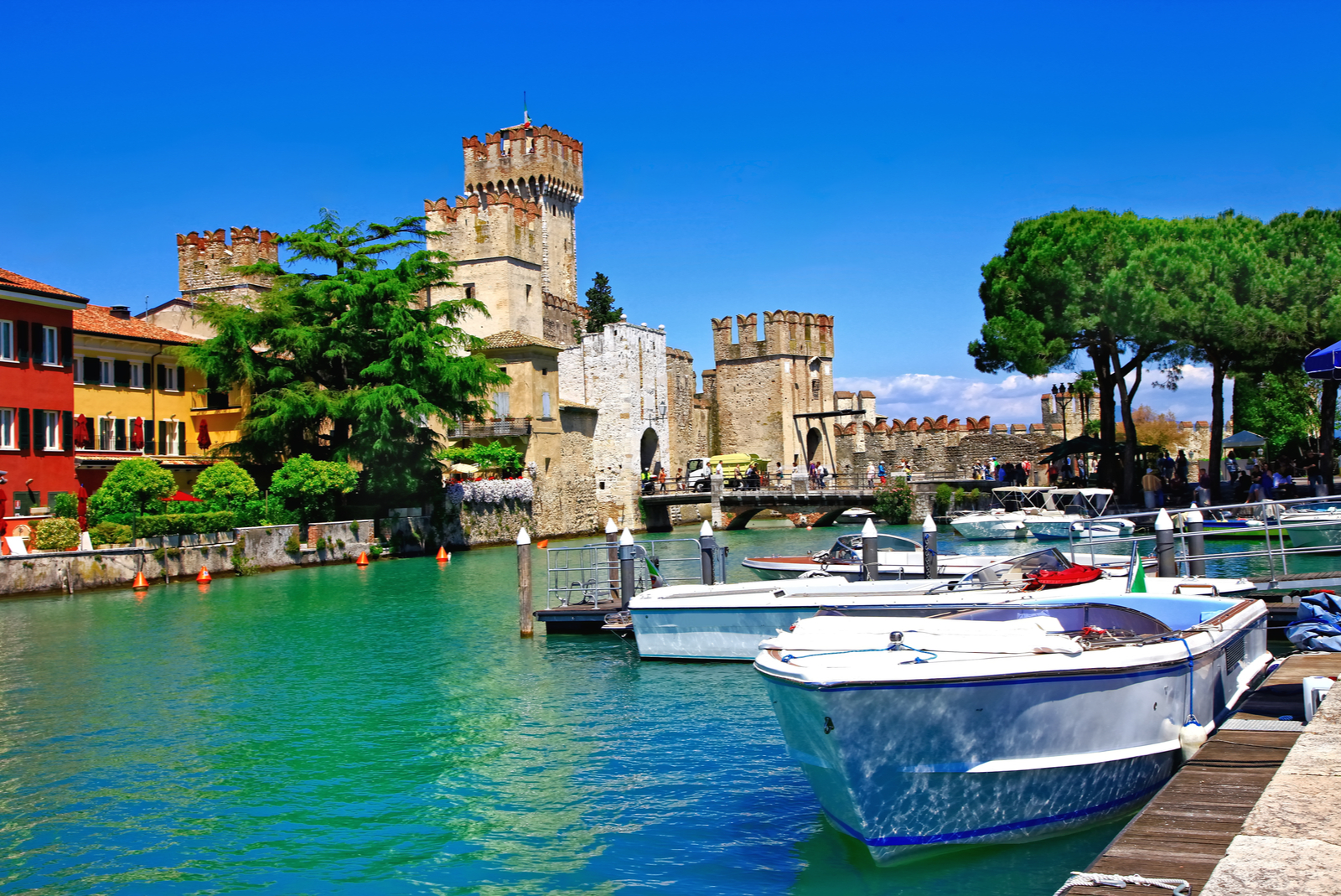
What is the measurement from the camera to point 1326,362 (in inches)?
568

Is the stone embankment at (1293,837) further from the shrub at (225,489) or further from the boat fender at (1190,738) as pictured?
the shrub at (225,489)

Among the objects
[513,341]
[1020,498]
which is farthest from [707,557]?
[513,341]

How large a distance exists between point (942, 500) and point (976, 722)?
37.1 meters

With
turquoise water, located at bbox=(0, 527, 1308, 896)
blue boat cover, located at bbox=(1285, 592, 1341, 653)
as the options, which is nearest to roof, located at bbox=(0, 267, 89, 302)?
turquoise water, located at bbox=(0, 527, 1308, 896)

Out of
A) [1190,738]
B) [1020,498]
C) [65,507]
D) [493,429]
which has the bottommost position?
[1190,738]

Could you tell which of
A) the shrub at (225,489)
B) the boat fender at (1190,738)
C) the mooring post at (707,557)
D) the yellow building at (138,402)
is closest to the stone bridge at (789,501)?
the yellow building at (138,402)

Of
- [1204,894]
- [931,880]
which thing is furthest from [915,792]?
[1204,894]

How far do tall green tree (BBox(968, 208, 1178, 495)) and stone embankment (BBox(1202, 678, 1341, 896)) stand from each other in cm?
2617

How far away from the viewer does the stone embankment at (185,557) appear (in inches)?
979

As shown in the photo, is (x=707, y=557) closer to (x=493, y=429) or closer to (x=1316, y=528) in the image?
(x=1316, y=528)

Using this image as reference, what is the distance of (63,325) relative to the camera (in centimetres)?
3014

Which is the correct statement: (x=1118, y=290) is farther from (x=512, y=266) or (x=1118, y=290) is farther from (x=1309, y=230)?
(x=512, y=266)

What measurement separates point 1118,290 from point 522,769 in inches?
976

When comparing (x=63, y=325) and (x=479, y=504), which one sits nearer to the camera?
(x=63, y=325)
